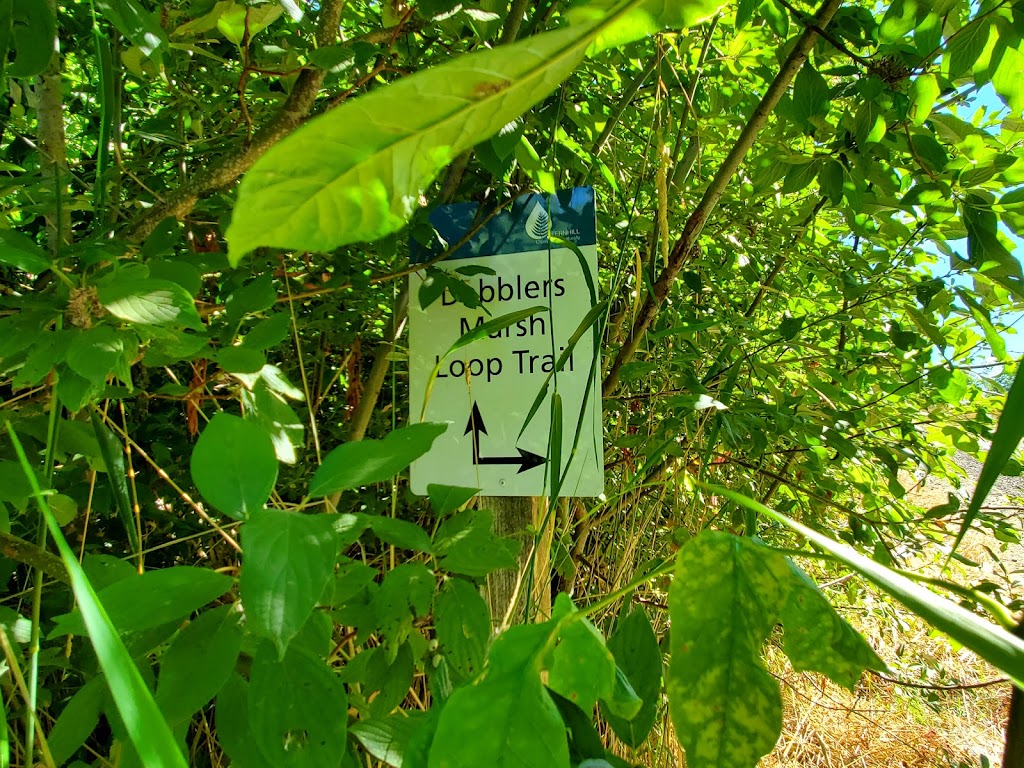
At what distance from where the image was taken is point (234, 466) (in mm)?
312

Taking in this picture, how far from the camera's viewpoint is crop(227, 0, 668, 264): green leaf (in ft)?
0.51

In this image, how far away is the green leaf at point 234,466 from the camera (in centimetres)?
30

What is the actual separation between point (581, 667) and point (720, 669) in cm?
5

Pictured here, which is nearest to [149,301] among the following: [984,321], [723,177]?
[723,177]

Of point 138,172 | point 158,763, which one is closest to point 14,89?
point 138,172

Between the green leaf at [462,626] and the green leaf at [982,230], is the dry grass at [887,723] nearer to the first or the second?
the green leaf at [982,230]

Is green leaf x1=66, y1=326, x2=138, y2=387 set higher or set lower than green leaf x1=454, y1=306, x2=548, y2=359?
higher

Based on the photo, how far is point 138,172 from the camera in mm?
1138

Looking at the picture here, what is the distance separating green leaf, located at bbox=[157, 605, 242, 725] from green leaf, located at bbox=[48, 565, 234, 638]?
0.14ft

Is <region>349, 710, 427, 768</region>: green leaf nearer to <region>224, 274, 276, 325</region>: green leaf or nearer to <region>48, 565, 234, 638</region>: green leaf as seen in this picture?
<region>48, 565, 234, 638</region>: green leaf

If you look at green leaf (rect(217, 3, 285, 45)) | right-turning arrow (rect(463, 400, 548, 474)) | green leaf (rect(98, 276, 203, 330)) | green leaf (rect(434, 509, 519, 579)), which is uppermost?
green leaf (rect(217, 3, 285, 45))

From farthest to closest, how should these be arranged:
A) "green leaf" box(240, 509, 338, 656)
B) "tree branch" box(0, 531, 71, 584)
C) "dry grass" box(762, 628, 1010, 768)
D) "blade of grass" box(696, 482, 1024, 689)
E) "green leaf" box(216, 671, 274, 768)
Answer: "dry grass" box(762, 628, 1010, 768) < "tree branch" box(0, 531, 71, 584) < "green leaf" box(216, 671, 274, 768) < "green leaf" box(240, 509, 338, 656) < "blade of grass" box(696, 482, 1024, 689)

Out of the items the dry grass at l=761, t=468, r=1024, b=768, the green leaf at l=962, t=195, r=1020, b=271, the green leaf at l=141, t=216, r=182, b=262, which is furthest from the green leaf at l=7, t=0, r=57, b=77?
the dry grass at l=761, t=468, r=1024, b=768

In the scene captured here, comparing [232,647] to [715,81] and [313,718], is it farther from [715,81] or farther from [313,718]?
[715,81]
